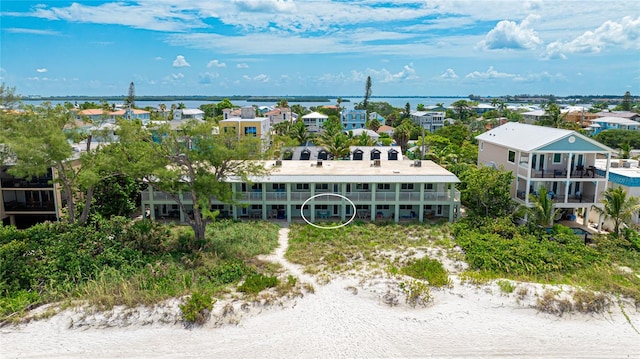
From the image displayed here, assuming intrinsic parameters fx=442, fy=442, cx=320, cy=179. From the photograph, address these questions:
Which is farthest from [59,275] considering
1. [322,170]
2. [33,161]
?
[322,170]

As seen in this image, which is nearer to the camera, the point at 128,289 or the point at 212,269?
the point at 128,289

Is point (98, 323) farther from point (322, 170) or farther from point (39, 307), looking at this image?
point (322, 170)

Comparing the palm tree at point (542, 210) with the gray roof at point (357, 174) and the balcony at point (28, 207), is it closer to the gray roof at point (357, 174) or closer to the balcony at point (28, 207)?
the gray roof at point (357, 174)

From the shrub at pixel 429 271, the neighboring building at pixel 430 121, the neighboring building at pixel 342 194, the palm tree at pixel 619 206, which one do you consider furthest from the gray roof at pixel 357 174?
the neighboring building at pixel 430 121

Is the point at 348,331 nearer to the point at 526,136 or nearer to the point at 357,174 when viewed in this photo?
the point at 357,174

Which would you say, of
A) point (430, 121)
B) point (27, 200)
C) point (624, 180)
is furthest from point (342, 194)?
point (430, 121)

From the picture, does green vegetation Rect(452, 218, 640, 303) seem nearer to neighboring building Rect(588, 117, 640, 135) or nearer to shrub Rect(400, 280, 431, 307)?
shrub Rect(400, 280, 431, 307)
